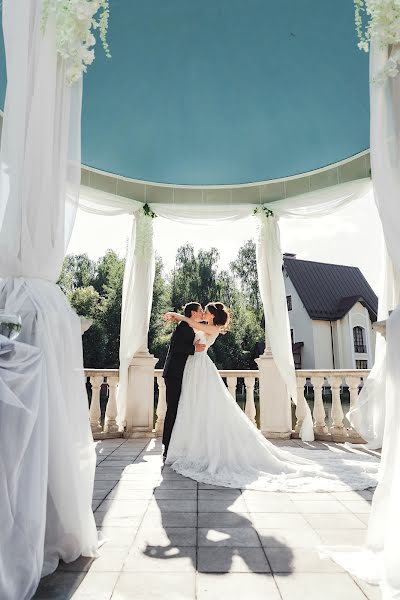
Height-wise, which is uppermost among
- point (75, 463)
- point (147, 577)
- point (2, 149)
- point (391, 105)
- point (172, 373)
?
point (391, 105)

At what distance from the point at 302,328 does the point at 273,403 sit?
19.2 meters

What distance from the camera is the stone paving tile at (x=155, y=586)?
162 centimetres

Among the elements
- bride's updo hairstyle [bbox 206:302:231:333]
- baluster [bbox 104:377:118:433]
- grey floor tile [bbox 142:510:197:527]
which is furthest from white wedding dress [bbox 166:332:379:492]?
baluster [bbox 104:377:118:433]

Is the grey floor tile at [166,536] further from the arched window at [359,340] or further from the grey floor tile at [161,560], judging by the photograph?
the arched window at [359,340]

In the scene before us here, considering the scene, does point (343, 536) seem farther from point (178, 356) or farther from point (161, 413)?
point (161, 413)

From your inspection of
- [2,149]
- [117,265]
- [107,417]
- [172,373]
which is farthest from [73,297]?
[2,149]

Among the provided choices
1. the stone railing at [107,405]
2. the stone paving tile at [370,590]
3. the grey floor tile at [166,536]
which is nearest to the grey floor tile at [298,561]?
the stone paving tile at [370,590]

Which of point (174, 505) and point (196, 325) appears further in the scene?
point (196, 325)

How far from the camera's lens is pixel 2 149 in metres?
1.97

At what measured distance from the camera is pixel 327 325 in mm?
24328

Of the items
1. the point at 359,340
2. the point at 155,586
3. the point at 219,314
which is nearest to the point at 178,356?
the point at 219,314

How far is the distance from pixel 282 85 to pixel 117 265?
65.6 ft

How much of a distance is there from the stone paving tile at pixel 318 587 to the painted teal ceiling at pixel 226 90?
15.4 ft

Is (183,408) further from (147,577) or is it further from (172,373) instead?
(147,577)
